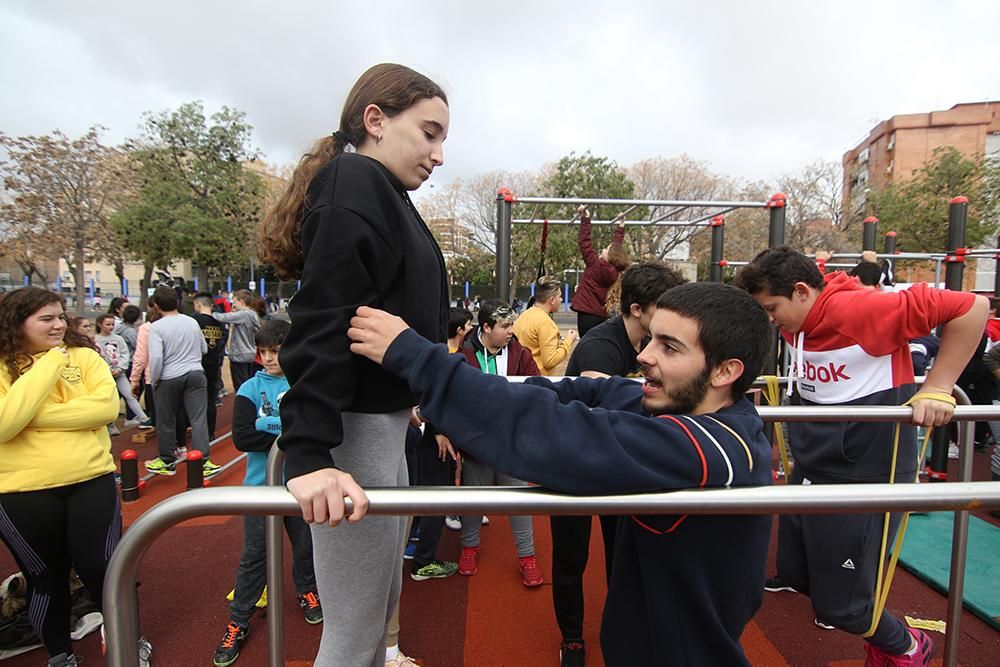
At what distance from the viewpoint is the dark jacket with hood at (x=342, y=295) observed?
3.20ft

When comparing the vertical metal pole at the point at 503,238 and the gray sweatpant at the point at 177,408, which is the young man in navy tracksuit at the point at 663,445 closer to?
the vertical metal pole at the point at 503,238

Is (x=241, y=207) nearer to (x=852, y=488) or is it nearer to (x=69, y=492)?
(x=69, y=492)

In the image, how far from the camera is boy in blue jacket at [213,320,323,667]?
258 cm

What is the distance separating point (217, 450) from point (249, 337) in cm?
137

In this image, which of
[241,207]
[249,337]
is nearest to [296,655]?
[249,337]

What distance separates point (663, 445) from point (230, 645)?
2437 mm

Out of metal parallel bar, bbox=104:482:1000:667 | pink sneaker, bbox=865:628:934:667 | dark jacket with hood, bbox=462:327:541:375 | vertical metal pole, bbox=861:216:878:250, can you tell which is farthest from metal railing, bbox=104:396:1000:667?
vertical metal pole, bbox=861:216:878:250

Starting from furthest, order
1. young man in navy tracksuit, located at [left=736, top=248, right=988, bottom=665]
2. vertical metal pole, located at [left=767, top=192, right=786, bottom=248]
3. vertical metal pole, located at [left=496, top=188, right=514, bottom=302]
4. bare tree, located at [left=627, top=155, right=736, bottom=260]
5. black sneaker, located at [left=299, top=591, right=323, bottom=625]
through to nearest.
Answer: bare tree, located at [left=627, top=155, right=736, bottom=260]
vertical metal pole, located at [left=496, top=188, right=514, bottom=302]
vertical metal pole, located at [left=767, top=192, right=786, bottom=248]
black sneaker, located at [left=299, top=591, right=323, bottom=625]
young man in navy tracksuit, located at [left=736, top=248, right=988, bottom=665]

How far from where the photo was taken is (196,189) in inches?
682

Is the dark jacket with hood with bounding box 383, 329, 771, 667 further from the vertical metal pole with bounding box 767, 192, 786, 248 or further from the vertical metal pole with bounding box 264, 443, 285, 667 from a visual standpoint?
the vertical metal pole with bounding box 767, 192, 786, 248

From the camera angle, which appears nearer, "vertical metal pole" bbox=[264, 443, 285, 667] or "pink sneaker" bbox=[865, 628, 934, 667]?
"vertical metal pole" bbox=[264, 443, 285, 667]

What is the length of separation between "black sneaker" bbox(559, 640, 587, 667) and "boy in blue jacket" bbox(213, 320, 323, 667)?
1.21 metres

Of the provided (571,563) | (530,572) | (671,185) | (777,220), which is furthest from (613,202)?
(671,185)

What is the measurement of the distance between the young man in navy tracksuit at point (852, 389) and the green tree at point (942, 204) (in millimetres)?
17779
